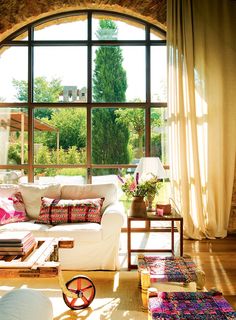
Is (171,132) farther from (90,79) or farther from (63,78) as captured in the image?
(63,78)

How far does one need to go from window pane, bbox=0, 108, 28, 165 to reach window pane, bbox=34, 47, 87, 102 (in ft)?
1.24

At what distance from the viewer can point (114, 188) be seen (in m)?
4.48

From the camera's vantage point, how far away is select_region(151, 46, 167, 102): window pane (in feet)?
18.5

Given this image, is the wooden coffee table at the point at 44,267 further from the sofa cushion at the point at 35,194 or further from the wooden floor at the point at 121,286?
the sofa cushion at the point at 35,194

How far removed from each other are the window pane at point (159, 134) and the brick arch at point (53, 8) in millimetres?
1256

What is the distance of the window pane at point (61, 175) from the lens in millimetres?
5602

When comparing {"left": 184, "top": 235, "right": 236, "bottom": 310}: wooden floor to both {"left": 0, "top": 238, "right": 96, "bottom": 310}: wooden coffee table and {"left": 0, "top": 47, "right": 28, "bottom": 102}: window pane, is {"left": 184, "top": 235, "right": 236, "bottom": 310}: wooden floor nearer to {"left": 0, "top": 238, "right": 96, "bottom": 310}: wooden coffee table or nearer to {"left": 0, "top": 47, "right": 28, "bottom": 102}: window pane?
{"left": 0, "top": 238, "right": 96, "bottom": 310}: wooden coffee table

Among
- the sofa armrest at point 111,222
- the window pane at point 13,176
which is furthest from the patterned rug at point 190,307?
the window pane at point 13,176

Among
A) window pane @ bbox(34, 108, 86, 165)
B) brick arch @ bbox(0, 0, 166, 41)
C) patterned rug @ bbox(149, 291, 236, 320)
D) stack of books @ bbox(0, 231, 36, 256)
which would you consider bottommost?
patterned rug @ bbox(149, 291, 236, 320)

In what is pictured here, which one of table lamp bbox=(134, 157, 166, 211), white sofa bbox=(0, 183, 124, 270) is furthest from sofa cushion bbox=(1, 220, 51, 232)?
table lamp bbox=(134, 157, 166, 211)

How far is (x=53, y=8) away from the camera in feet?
17.8

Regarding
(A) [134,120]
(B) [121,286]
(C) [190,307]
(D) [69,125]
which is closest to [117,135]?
(A) [134,120]

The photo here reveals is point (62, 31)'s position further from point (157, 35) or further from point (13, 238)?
point (13, 238)

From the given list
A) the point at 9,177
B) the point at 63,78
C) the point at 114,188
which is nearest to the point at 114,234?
the point at 114,188
